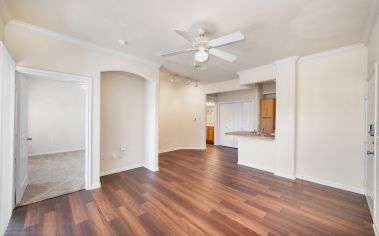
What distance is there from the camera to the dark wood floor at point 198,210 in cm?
Answer: 191

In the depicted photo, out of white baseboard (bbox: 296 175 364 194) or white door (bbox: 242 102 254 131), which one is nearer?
white baseboard (bbox: 296 175 364 194)

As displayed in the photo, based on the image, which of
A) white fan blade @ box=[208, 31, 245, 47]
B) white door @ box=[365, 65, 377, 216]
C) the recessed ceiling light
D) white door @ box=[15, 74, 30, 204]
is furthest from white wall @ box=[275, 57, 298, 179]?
white door @ box=[15, 74, 30, 204]

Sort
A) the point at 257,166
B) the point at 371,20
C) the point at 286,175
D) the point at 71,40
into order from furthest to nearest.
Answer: the point at 257,166, the point at 286,175, the point at 71,40, the point at 371,20

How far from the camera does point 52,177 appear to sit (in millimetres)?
3367

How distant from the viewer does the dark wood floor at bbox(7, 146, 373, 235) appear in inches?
75.1

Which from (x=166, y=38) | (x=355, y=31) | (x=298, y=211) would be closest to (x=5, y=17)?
(x=166, y=38)

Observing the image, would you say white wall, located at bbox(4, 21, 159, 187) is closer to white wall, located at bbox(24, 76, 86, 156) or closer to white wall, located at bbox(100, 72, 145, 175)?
white wall, located at bbox(100, 72, 145, 175)

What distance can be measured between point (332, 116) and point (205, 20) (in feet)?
10.1

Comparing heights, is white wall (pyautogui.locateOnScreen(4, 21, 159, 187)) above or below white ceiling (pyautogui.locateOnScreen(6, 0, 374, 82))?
below

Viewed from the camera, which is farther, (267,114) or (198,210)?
(267,114)

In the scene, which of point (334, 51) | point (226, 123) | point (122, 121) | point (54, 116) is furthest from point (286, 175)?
point (54, 116)

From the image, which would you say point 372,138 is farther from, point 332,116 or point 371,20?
point 371,20

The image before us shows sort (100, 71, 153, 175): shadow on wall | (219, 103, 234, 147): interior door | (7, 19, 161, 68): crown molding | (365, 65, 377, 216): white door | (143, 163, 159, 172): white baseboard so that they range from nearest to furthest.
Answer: (365, 65, 377, 216): white door < (7, 19, 161, 68): crown molding < (100, 71, 153, 175): shadow on wall < (143, 163, 159, 172): white baseboard < (219, 103, 234, 147): interior door

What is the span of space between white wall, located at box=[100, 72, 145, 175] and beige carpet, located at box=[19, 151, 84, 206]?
65 cm
